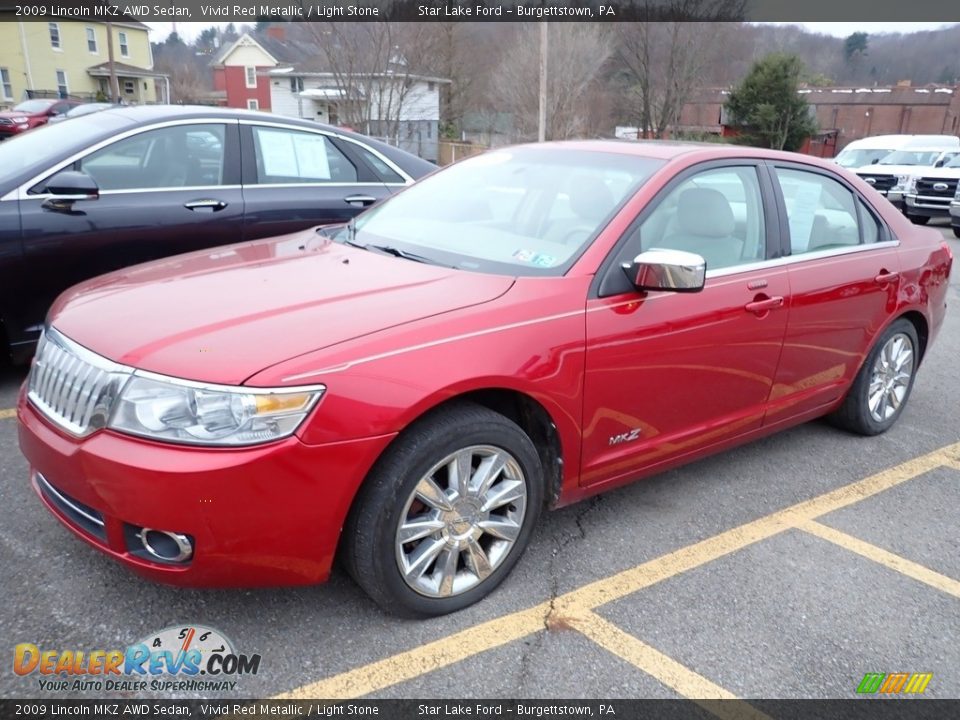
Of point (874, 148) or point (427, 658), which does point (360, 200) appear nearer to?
point (427, 658)

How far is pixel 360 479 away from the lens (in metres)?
2.38

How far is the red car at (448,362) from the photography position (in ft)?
7.45

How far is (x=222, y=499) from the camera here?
7.25ft

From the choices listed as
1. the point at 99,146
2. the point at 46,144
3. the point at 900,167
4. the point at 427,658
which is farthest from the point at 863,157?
the point at 427,658

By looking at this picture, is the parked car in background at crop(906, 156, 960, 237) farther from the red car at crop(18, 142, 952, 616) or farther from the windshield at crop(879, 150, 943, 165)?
the red car at crop(18, 142, 952, 616)

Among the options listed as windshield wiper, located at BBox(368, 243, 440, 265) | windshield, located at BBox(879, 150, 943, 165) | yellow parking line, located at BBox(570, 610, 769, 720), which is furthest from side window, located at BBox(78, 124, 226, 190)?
windshield, located at BBox(879, 150, 943, 165)

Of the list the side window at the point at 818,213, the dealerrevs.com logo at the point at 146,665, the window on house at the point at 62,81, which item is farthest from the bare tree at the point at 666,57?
the dealerrevs.com logo at the point at 146,665

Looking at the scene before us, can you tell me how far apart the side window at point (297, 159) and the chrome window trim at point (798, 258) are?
3.12 m

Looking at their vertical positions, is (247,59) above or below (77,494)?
above

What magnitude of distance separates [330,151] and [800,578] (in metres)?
4.13

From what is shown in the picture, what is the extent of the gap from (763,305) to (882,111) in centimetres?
6058

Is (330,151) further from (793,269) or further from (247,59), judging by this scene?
(247,59)

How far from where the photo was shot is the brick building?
51.7 metres

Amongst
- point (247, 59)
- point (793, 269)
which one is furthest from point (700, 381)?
point (247, 59)
